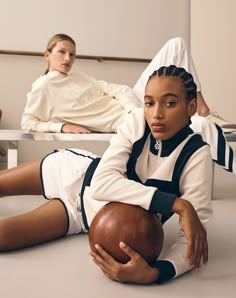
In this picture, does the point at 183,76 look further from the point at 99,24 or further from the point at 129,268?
the point at 99,24

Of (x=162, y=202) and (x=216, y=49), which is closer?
(x=162, y=202)

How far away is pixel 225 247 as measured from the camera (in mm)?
1673

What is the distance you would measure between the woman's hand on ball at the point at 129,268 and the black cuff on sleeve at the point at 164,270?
0.05 ft

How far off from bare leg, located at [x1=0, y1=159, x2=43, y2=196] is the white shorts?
5cm

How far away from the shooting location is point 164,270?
125 centimetres

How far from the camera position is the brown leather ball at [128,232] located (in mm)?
1238

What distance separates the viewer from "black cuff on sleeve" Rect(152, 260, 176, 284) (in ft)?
4.08

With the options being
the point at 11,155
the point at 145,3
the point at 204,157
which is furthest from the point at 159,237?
the point at 145,3

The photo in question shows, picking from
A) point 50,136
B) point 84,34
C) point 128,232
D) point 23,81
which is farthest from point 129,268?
point 84,34

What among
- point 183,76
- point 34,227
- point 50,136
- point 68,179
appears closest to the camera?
point 183,76

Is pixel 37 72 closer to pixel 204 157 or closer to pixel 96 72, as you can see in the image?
pixel 96 72

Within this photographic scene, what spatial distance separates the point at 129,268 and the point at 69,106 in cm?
184

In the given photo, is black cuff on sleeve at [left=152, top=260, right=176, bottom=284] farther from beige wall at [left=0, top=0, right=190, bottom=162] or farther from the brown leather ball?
beige wall at [left=0, top=0, right=190, bottom=162]

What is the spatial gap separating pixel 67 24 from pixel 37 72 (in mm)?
503
